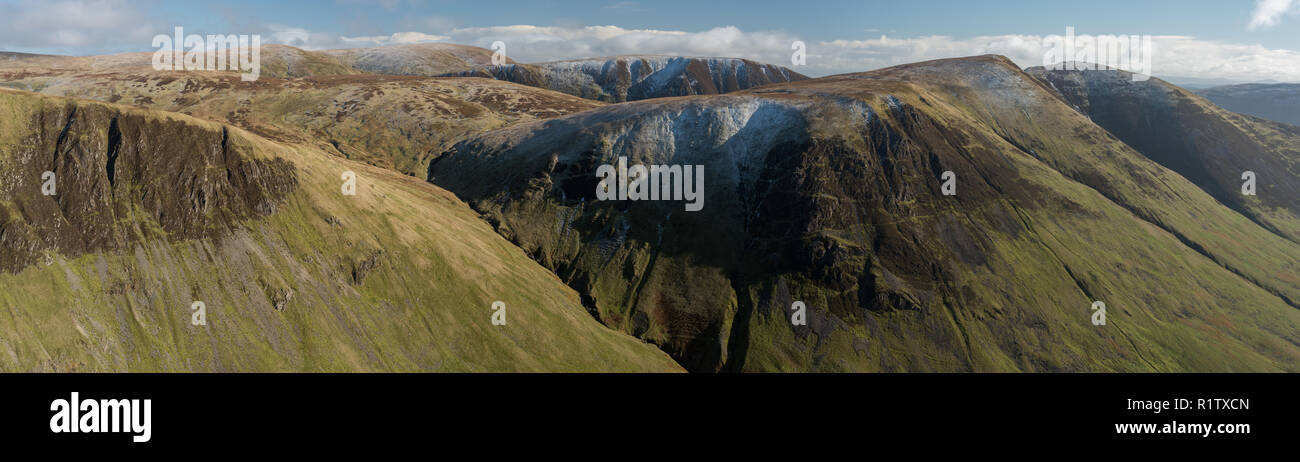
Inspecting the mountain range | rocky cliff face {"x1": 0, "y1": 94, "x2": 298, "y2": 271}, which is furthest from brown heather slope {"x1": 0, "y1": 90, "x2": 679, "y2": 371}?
the mountain range

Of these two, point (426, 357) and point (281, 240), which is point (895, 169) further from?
point (281, 240)

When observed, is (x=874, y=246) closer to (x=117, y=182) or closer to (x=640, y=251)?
(x=640, y=251)

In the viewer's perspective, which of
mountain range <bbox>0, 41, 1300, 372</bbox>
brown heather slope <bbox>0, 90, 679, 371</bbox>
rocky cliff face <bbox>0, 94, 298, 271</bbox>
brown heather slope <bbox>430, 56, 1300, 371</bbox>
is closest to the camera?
brown heather slope <bbox>0, 90, 679, 371</bbox>

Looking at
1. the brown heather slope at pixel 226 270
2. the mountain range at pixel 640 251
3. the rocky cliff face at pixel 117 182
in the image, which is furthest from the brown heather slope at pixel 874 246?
the rocky cliff face at pixel 117 182

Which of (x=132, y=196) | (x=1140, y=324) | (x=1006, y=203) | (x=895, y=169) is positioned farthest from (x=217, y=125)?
(x=1140, y=324)

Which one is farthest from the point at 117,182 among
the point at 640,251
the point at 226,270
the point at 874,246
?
the point at 874,246

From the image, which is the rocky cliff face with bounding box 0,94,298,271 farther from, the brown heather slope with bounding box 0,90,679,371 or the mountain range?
the mountain range
